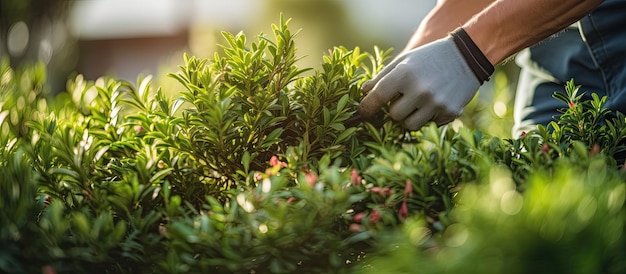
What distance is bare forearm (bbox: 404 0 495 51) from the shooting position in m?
2.66

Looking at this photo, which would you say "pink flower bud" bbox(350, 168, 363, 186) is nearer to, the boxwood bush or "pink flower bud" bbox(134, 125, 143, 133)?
the boxwood bush

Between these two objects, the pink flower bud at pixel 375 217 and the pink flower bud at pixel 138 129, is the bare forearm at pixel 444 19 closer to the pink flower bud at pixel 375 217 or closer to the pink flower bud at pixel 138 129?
the pink flower bud at pixel 138 129

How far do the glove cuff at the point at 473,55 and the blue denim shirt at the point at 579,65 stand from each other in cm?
27

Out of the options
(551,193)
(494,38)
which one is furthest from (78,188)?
(494,38)

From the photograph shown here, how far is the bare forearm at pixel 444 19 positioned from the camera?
2.66 metres

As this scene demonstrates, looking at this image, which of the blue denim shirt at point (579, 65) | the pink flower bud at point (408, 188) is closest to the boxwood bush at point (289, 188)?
the pink flower bud at point (408, 188)

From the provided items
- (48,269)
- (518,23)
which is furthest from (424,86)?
(48,269)

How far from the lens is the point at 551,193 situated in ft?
3.54

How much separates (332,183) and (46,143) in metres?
0.85

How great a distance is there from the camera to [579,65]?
2549 millimetres

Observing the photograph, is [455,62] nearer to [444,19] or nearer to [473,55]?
[473,55]

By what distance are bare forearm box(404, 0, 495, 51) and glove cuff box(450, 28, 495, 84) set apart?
1.91 feet

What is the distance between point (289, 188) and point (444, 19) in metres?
1.43

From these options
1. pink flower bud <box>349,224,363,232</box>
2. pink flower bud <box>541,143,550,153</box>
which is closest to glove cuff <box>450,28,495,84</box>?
pink flower bud <box>541,143,550,153</box>
